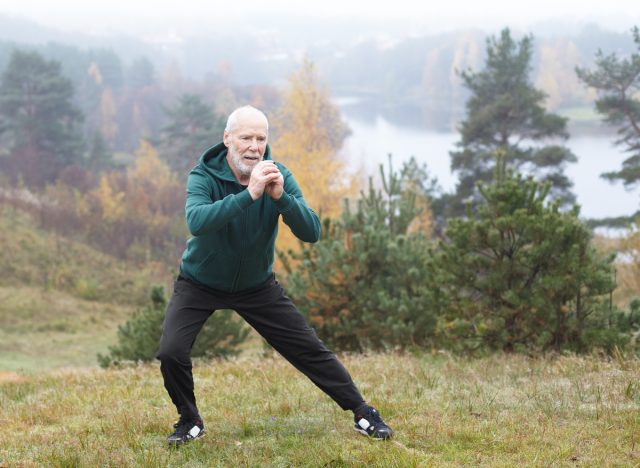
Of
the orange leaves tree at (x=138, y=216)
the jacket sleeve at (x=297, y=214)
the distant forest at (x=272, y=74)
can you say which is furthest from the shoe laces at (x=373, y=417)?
the distant forest at (x=272, y=74)

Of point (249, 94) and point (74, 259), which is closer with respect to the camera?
point (74, 259)

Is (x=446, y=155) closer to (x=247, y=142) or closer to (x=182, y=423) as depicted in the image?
(x=182, y=423)

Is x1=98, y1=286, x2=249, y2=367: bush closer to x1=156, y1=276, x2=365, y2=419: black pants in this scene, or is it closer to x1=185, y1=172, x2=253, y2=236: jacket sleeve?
x1=156, y1=276, x2=365, y2=419: black pants

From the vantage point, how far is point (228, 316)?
12.4m

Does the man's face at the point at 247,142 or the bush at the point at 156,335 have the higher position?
the man's face at the point at 247,142

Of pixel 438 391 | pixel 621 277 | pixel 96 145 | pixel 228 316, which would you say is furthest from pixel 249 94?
pixel 438 391

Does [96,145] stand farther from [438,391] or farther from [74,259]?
[438,391]

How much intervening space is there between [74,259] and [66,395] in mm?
33217

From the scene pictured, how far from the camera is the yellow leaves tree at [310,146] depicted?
Result: 32.6m

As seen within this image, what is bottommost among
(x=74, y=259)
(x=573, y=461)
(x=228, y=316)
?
(x=74, y=259)

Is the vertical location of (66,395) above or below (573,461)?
below

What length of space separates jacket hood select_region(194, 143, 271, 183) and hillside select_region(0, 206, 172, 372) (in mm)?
16674

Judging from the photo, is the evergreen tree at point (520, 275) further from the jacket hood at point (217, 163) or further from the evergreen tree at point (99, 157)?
the evergreen tree at point (99, 157)

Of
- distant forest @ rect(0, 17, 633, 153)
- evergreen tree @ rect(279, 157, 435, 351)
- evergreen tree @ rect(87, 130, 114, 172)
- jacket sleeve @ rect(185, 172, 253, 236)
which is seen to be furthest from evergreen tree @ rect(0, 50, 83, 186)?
jacket sleeve @ rect(185, 172, 253, 236)
